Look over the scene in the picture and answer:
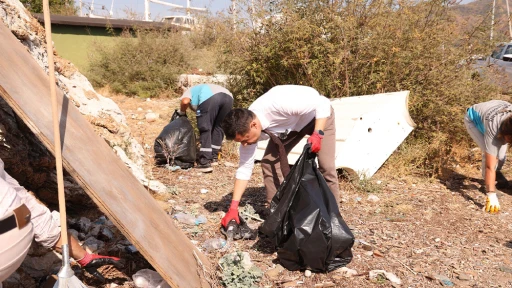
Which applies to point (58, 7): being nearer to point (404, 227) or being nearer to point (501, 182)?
point (501, 182)

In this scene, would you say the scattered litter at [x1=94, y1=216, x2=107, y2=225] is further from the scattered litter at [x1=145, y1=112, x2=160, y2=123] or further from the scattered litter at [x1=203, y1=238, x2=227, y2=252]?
the scattered litter at [x1=145, y1=112, x2=160, y2=123]

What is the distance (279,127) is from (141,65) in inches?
307

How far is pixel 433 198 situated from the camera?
4602 mm

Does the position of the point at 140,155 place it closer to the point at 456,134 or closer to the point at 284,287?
the point at 284,287

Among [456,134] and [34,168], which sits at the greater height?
[34,168]

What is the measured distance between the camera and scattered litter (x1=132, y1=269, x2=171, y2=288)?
261 cm

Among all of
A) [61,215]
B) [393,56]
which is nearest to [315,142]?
[61,215]

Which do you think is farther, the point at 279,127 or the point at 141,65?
the point at 141,65

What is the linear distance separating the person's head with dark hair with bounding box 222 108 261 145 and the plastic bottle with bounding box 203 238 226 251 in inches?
32.0

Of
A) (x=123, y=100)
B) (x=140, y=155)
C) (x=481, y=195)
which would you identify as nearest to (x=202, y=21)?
(x=123, y=100)

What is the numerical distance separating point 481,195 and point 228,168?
2880 mm

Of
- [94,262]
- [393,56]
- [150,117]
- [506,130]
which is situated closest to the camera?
[94,262]

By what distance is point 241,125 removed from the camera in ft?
9.75

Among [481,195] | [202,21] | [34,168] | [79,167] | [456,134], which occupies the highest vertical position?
[202,21]
